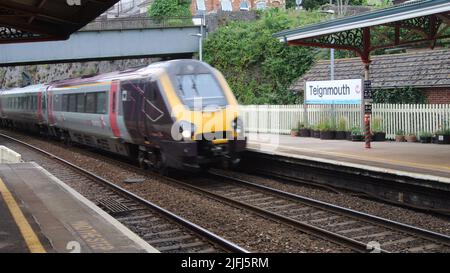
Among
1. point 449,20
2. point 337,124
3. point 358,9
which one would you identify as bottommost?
point 337,124

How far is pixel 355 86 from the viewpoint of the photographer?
1900cm

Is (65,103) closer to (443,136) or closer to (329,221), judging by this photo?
(443,136)

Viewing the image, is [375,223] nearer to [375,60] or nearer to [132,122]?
[132,122]

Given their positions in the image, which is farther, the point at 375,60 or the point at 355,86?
the point at 375,60

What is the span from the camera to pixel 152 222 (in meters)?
9.23

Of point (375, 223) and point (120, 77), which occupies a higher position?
point (120, 77)

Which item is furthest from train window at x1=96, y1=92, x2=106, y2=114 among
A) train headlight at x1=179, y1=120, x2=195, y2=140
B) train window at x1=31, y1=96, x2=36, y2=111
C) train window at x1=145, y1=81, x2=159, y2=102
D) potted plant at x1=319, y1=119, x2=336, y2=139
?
train window at x1=31, y1=96, x2=36, y2=111

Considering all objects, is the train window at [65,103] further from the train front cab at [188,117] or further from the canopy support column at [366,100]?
the canopy support column at [366,100]

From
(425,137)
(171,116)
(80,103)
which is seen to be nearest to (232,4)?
(80,103)

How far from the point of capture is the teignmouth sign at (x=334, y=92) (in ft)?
62.3

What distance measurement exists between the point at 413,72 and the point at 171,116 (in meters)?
13.8

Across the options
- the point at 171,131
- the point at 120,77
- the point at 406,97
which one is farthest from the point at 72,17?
the point at 406,97

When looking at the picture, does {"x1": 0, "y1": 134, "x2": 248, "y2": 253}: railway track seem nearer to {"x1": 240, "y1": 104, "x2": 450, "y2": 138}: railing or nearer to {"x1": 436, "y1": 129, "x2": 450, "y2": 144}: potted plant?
{"x1": 240, "y1": 104, "x2": 450, "y2": 138}: railing

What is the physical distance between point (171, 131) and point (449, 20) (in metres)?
7.27
